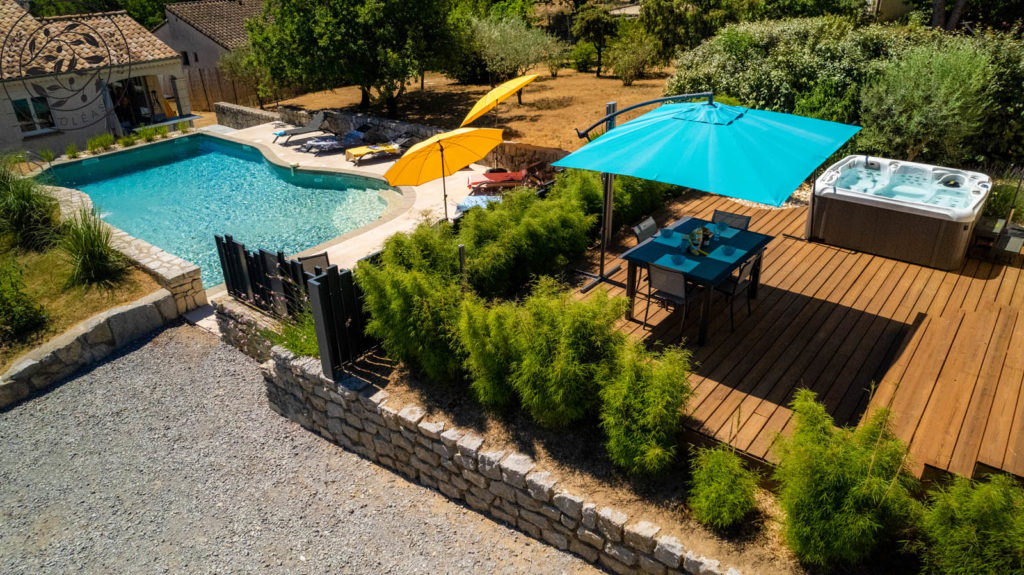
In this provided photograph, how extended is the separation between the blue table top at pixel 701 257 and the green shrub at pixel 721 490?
1761 mm

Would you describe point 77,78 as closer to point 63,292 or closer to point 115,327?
point 63,292

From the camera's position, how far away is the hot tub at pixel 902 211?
720 cm

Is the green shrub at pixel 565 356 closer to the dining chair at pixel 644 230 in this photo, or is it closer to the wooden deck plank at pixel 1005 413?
the dining chair at pixel 644 230

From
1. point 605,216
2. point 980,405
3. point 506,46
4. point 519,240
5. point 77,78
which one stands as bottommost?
point 980,405

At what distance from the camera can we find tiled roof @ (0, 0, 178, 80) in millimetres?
17797

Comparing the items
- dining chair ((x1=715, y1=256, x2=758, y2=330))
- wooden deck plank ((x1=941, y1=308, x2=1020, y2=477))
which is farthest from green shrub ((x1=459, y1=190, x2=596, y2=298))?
wooden deck plank ((x1=941, y1=308, x2=1020, y2=477))

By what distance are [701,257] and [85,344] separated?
8.21 m

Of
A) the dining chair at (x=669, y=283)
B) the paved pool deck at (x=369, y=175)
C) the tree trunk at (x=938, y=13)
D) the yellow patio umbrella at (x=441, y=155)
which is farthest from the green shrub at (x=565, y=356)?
the tree trunk at (x=938, y=13)

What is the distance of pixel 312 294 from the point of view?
6.04m

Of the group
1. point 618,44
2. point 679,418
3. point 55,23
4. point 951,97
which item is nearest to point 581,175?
point 679,418

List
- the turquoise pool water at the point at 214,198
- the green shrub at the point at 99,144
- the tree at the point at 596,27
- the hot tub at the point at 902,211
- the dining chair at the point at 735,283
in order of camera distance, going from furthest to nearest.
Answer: the tree at the point at 596,27
the green shrub at the point at 99,144
the turquoise pool water at the point at 214,198
the hot tub at the point at 902,211
the dining chair at the point at 735,283

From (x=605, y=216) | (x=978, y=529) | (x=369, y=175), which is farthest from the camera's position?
(x=369, y=175)

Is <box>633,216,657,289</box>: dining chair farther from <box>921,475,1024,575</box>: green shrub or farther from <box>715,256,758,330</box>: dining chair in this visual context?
<box>921,475,1024,575</box>: green shrub

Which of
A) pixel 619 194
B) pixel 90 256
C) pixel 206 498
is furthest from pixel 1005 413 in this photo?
pixel 90 256
